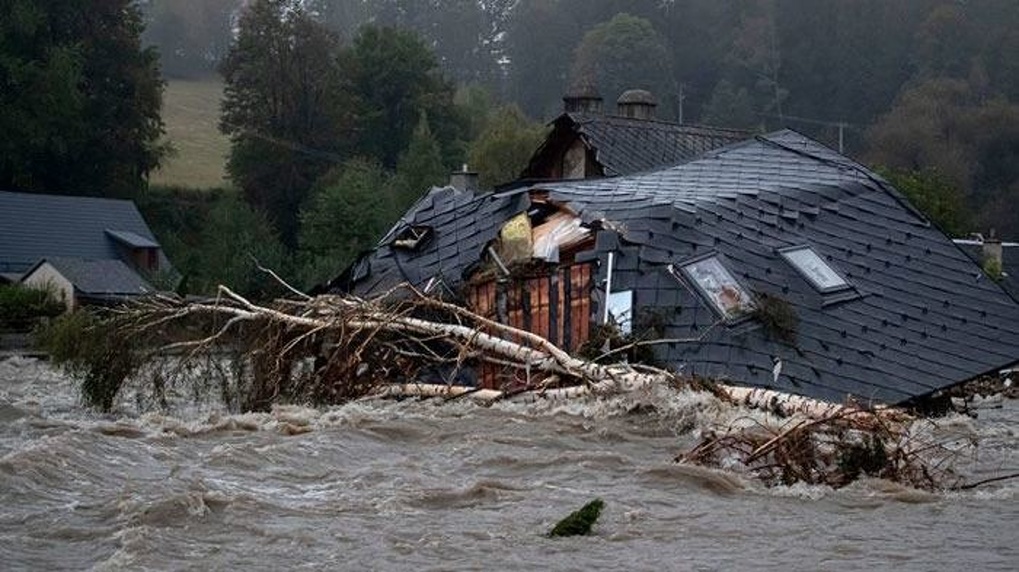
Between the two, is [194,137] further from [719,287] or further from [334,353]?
[719,287]

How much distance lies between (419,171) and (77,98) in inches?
444

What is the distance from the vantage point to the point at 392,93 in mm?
64000

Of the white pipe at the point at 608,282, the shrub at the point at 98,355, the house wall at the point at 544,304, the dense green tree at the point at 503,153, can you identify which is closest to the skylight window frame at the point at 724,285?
the white pipe at the point at 608,282

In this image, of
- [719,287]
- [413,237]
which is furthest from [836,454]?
[413,237]

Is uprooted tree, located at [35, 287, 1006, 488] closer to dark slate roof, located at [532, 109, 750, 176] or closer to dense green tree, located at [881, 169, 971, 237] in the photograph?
dark slate roof, located at [532, 109, 750, 176]

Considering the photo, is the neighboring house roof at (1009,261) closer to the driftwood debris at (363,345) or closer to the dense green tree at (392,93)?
the driftwood debris at (363,345)

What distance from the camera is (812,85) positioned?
85.9m

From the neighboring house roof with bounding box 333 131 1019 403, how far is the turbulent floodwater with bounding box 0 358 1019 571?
1358mm

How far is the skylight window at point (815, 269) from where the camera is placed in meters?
17.9

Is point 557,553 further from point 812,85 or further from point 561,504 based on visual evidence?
point 812,85

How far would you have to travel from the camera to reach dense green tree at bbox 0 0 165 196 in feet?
171

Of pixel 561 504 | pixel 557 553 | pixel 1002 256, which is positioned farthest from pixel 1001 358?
pixel 1002 256

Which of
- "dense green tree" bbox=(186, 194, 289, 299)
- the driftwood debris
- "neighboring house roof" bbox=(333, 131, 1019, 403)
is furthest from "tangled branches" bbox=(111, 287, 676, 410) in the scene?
"dense green tree" bbox=(186, 194, 289, 299)

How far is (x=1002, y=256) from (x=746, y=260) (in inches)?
878
